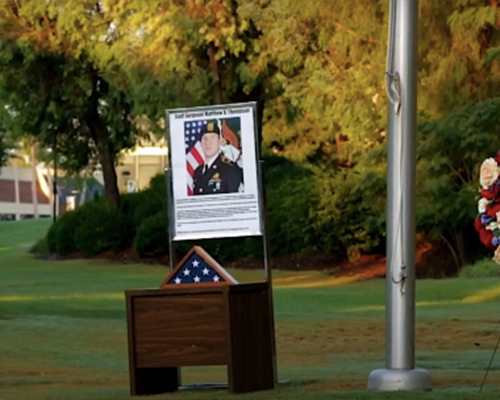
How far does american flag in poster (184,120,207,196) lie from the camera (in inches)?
516

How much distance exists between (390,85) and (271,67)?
31.1m

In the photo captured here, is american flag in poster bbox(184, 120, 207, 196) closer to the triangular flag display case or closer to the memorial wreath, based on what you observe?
the triangular flag display case

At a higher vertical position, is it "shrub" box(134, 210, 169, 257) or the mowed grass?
"shrub" box(134, 210, 169, 257)

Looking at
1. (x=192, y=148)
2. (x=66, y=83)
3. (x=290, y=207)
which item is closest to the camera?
(x=192, y=148)

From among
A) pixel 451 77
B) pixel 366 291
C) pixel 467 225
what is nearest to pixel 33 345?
pixel 366 291

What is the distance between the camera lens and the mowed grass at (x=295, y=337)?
1355 cm

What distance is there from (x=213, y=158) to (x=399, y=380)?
9.01 feet

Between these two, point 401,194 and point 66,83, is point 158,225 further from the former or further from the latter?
point 401,194

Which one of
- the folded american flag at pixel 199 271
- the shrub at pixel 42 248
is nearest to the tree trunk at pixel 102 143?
the shrub at pixel 42 248

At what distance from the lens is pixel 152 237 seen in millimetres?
47188

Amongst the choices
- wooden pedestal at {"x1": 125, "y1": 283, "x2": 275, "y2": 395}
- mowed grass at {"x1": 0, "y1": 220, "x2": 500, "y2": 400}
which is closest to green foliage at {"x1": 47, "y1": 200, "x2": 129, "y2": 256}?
mowed grass at {"x1": 0, "y1": 220, "x2": 500, "y2": 400}

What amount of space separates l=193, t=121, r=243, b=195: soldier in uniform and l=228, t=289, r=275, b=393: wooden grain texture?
1207mm

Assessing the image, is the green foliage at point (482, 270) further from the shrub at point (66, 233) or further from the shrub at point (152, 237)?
the shrub at point (66, 233)

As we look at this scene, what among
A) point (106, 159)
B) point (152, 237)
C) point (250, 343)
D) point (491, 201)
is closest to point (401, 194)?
point (491, 201)
